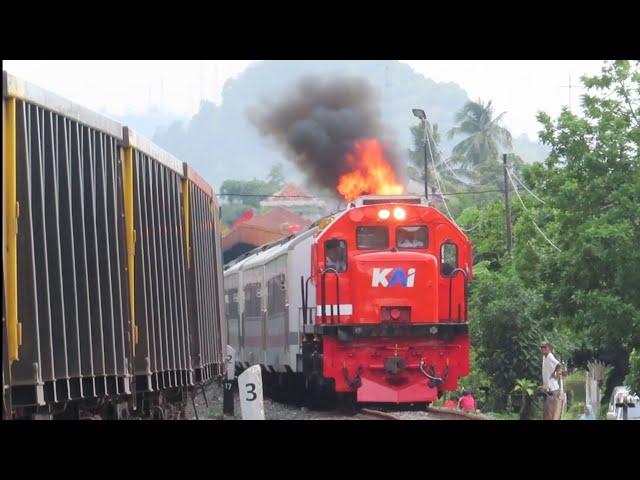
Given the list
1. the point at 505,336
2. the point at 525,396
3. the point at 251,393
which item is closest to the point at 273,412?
the point at 525,396

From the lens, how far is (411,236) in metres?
22.9

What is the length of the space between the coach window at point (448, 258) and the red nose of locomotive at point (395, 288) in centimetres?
27

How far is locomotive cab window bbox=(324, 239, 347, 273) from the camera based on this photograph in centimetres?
2256

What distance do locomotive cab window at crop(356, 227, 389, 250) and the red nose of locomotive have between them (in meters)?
0.37

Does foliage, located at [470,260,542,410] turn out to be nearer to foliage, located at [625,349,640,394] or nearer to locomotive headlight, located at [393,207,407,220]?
foliage, located at [625,349,640,394]

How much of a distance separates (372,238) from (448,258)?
4.82ft

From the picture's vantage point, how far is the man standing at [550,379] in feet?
68.8

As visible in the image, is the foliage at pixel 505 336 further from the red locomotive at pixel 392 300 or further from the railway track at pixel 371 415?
the red locomotive at pixel 392 300

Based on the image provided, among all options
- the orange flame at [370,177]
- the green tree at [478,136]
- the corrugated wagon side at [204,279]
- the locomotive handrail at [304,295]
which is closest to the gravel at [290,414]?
the corrugated wagon side at [204,279]

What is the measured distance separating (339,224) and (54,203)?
12.4m

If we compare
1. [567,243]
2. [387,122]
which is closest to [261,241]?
[387,122]

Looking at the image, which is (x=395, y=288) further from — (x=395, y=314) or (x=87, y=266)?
(x=87, y=266)

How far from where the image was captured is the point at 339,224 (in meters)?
22.7

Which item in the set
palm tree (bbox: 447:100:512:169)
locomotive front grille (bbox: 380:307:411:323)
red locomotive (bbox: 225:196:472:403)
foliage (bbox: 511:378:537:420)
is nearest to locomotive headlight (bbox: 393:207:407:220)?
red locomotive (bbox: 225:196:472:403)
